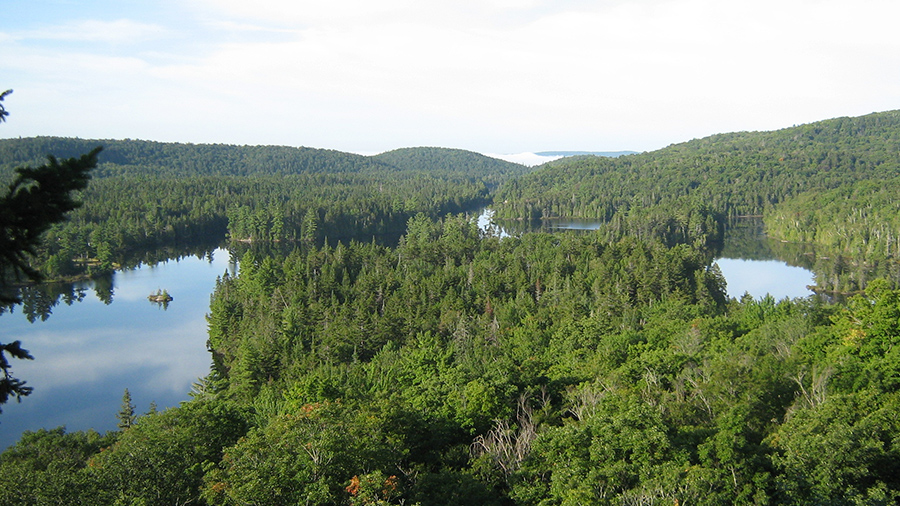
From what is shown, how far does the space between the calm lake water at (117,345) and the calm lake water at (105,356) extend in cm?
6

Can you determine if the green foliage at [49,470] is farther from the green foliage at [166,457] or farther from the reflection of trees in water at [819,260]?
the reflection of trees in water at [819,260]

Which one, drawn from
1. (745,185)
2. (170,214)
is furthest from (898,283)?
(170,214)

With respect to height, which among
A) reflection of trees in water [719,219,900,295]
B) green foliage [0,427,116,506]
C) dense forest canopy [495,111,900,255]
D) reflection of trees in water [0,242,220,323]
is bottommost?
reflection of trees in water [0,242,220,323]

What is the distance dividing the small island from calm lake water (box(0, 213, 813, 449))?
2.49 ft

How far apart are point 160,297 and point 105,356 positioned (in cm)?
2025

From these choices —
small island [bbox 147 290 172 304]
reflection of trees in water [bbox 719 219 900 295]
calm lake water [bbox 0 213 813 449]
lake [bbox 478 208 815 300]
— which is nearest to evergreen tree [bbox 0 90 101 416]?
calm lake water [bbox 0 213 813 449]

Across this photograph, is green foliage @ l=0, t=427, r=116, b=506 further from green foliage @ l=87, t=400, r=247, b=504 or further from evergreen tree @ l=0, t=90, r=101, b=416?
evergreen tree @ l=0, t=90, r=101, b=416

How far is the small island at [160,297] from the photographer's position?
70438mm

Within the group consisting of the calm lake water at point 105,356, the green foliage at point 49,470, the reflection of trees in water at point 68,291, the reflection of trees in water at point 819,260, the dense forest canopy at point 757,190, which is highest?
the dense forest canopy at point 757,190

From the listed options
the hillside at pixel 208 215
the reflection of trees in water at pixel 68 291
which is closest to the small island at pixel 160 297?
the reflection of trees in water at pixel 68 291

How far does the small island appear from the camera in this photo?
7044 cm

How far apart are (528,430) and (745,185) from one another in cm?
16660

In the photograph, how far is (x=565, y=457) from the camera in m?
17.7

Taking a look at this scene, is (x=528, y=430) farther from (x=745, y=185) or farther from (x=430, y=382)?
(x=745, y=185)
